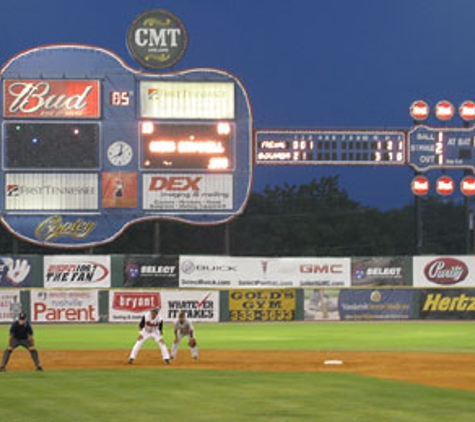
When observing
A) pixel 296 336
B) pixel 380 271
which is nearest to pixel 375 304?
pixel 380 271

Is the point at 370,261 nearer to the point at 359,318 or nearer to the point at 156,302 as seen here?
the point at 359,318

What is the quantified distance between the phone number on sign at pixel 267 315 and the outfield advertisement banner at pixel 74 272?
585 centimetres

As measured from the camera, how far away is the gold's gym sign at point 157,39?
4378 cm

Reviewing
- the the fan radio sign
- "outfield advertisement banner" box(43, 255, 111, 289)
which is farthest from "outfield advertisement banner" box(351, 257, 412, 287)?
"outfield advertisement banner" box(43, 255, 111, 289)

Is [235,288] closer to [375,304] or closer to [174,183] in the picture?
[174,183]

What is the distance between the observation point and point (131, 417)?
15688 mm

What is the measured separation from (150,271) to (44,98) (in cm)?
849

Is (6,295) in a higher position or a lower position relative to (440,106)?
lower

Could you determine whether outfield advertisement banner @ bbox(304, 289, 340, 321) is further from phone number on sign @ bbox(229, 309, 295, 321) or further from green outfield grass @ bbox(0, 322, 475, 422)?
green outfield grass @ bbox(0, 322, 475, 422)

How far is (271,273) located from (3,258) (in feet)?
37.1

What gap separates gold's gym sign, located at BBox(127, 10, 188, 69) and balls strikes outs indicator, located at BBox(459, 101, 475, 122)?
12.7 metres

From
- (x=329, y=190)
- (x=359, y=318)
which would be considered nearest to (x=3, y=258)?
(x=359, y=318)

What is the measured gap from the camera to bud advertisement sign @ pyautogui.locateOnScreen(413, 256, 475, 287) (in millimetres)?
46375

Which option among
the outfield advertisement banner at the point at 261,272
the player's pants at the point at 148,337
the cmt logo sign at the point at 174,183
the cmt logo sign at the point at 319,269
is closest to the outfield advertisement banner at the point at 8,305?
the outfield advertisement banner at the point at 261,272
